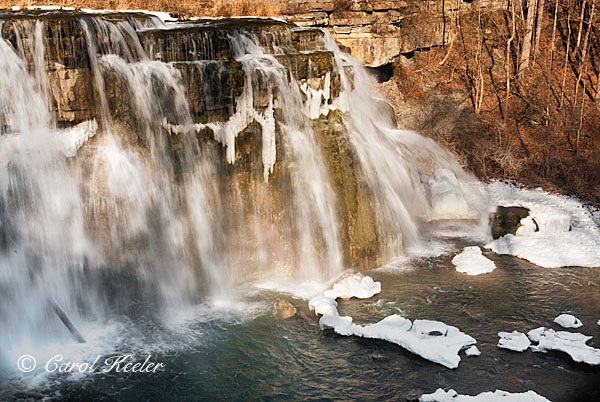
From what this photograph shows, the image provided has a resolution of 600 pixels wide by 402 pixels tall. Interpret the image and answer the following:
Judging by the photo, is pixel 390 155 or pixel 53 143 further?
pixel 390 155

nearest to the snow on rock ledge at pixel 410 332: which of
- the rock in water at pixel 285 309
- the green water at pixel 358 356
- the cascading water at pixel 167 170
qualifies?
the green water at pixel 358 356

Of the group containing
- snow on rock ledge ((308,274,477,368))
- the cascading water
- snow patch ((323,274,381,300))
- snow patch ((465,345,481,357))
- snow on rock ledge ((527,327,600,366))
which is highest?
the cascading water

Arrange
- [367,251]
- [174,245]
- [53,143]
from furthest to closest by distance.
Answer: [367,251]
[174,245]
[53,143]

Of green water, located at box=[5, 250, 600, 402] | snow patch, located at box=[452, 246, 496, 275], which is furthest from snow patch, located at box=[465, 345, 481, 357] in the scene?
snow patch, located at box=[452, 246, 496, 275]

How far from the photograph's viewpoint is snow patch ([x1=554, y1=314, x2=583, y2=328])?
930 cm

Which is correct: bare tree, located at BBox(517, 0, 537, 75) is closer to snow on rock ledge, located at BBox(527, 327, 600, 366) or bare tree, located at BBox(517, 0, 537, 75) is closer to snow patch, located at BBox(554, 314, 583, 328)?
snow patch, located at BBox(554, 314, 583, 328)

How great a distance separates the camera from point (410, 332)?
29.6ft

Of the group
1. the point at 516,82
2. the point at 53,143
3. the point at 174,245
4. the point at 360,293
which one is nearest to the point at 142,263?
the point at 174,245

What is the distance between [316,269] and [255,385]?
3.83m

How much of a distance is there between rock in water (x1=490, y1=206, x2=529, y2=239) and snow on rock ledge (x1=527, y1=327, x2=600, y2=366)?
4375 millimetres

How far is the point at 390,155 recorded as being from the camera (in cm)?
1473

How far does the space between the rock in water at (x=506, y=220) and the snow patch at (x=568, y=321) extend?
390 centimetres

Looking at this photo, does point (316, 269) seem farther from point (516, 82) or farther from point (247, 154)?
point (516, 82)
